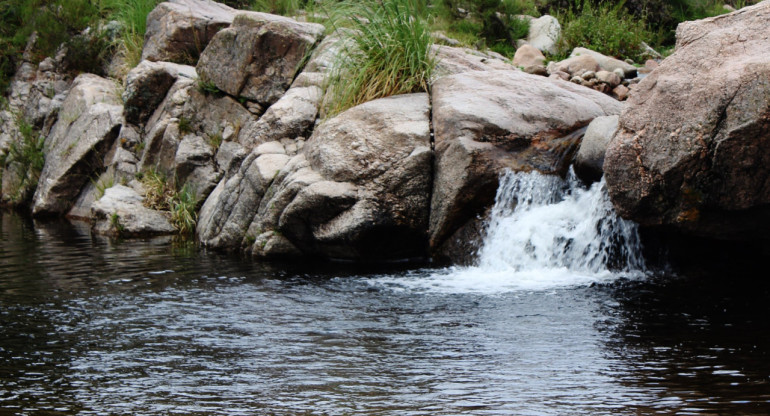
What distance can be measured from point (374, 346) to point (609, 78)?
25.8 ft

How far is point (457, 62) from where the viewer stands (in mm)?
10867

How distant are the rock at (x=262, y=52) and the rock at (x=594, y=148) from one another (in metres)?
5.56

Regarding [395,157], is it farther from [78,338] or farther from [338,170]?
[78,338]

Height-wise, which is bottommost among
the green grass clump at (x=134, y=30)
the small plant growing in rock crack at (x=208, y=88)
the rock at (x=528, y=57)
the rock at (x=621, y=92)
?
the rock at (x=621, y=92)

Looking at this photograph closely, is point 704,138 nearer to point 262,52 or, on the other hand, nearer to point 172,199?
point 262,52

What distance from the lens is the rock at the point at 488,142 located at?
8469 millimetres

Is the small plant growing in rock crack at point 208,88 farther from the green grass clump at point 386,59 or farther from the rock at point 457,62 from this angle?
the rock at point 457,62

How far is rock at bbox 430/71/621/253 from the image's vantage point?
847cm

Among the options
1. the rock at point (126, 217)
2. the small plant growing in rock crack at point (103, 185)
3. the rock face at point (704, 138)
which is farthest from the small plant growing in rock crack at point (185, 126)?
the rock face at point (704, 138)

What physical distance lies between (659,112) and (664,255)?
1643 mm

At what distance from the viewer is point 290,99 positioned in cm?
1121

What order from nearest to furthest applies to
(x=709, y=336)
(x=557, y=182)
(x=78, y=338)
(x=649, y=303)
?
(x=709, y=336) < (x=78, y=338) < (x=649, y=303) < (x=557, y=182)

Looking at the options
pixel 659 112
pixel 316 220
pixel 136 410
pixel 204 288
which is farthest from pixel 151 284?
pixel 659 112

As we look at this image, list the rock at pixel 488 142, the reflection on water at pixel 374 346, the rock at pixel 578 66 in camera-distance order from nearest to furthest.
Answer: the reflection on water at pixel 374 346 → the rock at pixel 488 142 → the rock at pixel 578 66
